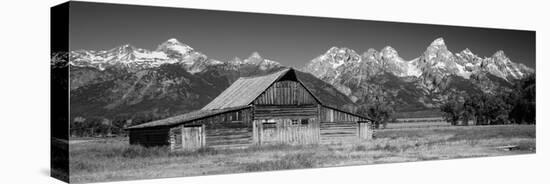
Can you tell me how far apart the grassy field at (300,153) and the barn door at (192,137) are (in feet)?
0.79

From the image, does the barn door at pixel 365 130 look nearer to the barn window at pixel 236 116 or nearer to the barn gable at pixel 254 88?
the barn gable at pixel 254 88

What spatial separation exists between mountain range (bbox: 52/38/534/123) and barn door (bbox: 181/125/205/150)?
699 mm

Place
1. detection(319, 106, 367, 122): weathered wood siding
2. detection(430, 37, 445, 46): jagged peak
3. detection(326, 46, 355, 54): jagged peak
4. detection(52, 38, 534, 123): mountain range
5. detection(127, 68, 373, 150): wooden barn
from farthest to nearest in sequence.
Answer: detection(430, 37, 445, 46): jagged peak < detection(326, 46, 355, 54): jagged peak < detection(319, 106, 367, 122): weathered wood siding < detection(127, 68, 373, 150): wooden barn < detection(52, 38, 534, 123): mountain range

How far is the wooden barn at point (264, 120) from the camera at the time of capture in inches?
1021

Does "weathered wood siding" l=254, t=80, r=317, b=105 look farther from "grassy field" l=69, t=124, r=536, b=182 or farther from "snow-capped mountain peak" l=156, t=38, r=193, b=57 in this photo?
"snow-capped mountain peak" l=156, t=38, r=193, b=57

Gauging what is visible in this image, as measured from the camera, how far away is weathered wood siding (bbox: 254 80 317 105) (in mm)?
27922

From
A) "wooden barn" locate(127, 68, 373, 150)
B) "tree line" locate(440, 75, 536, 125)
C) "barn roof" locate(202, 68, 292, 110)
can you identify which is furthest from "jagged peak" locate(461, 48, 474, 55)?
"barn roof" locate(202, 68, 292, 110)

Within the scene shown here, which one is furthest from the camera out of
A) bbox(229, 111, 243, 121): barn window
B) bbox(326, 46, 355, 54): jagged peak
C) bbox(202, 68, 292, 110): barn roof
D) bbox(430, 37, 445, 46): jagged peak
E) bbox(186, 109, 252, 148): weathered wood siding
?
bbox(430, 37, 445, 46): jagged peak

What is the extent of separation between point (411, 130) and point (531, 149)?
20.7 ft

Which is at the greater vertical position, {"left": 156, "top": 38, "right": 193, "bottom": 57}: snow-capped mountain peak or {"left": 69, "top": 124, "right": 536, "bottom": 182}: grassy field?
{"left": 156, "top": 38, "right": 193, "bottom": 57}: snow-capped mountain peak

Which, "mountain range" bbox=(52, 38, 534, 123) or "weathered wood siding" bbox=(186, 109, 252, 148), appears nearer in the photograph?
"mountain range" bbox=(52, 38, 534, 123)

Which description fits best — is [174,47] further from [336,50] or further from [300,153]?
[336,50]

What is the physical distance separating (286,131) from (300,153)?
905mm

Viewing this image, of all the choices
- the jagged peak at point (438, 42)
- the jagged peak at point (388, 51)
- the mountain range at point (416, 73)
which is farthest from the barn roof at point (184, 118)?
the jagged peak at point (438, 42)
